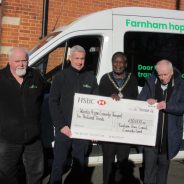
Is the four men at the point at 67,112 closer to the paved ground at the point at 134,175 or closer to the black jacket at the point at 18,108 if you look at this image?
the black jacket at the point at 18,108

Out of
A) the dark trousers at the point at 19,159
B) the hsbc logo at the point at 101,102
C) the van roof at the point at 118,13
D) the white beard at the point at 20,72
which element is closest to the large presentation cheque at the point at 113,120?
the hsbc logo at the point at 101,102

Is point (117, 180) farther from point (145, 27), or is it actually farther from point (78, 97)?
point (145, 27)

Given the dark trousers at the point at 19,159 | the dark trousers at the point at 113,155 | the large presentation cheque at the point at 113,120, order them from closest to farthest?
the dark trousers at the point at 19,159 < the large presentation cheque at the point at 113,120 < the dark trousers at the point at 113,155

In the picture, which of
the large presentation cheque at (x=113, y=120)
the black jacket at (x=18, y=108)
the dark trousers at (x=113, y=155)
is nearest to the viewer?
the black jacket at (x=18, y=108)

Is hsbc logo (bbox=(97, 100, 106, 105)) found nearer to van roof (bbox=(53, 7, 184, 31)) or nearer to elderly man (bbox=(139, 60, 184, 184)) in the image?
elderly man (bbox=(139, 60, 184, 184))

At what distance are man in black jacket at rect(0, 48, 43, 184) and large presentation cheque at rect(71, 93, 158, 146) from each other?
0.64 metres

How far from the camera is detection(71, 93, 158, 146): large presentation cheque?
4.91m

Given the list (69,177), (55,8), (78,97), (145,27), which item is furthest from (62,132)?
(55,8)

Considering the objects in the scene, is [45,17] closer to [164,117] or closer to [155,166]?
[164,117]

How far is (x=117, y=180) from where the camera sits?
5328 millimetres

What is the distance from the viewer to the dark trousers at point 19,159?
Result: 4293 millimetres

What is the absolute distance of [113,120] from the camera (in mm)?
5051

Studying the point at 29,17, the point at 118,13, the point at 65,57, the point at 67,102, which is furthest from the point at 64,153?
the point at 29,17

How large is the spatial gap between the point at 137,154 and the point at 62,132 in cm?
175
